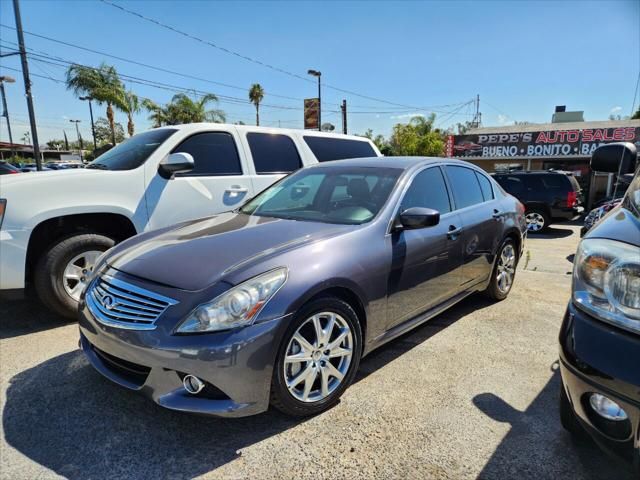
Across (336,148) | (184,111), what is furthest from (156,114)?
Answer: (336,148)

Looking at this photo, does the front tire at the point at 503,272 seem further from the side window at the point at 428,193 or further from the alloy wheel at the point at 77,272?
the alloy wheel at the point at 77,272

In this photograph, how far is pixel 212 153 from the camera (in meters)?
4.78

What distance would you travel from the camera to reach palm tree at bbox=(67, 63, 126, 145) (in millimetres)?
22719

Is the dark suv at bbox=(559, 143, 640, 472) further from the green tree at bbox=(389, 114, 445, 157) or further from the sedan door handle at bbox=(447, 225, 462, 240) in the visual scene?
the green tree at bbox=(389, 114, 445, 157)

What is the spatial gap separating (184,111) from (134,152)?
26186 millimetres

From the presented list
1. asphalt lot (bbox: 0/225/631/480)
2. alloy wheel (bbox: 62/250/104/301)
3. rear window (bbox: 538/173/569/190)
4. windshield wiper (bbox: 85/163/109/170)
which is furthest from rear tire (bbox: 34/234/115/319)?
rear window (bbox: 538/173/569/190)

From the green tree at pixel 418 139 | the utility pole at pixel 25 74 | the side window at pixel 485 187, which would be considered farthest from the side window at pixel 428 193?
the green tree at pixel 418 139

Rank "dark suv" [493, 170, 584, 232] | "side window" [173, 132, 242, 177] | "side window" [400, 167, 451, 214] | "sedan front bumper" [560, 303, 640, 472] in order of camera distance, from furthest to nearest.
Result: "dark suv" [493, 170, 584, 232]
"side window" [173, 132, 242, 177]
"side window" [400, 167, 451, 214]
"sedan front bumper" [560, 303, 640, 472]

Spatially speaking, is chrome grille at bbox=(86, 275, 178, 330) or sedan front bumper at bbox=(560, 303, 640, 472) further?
chrome grille at bbox=(86, 275, 178, 330)

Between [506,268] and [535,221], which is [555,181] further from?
[506,268]

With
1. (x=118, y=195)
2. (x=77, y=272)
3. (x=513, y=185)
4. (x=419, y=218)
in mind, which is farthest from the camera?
(x=513, y=185)

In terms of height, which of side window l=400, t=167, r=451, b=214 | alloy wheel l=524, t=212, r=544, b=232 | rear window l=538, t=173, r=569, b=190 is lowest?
alloy wheel l=524, t=212, r=544, b=232

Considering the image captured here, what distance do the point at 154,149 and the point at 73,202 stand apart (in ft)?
3.34

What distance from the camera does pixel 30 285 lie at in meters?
4.26
